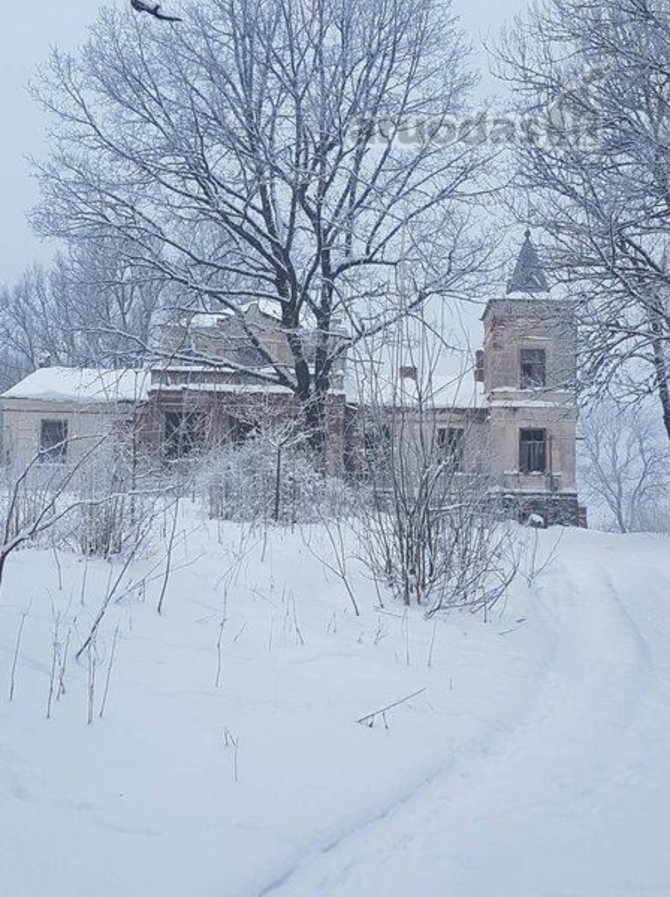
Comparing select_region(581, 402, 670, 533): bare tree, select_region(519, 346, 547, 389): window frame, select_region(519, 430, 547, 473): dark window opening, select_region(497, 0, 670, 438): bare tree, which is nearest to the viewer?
select_region(497, 0, 670, 438): bare tree

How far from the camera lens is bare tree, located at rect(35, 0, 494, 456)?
18.0 meters

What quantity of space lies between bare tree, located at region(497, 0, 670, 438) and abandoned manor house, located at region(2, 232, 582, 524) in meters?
0.72

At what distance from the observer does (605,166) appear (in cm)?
1112

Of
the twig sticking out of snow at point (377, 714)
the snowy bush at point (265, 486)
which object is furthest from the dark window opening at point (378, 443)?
the snowy bush at point (265, 486)

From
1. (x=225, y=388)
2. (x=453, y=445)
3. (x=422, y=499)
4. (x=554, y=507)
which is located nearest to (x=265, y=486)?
(x=453, y=445)

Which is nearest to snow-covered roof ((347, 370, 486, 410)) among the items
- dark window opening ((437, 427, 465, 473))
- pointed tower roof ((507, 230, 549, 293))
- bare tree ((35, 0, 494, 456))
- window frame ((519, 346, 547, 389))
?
dark window opening ((437, 427, 465, 473))

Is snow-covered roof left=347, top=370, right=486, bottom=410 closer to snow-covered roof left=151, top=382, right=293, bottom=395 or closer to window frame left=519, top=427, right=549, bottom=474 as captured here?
snow-covered roof left=151, top=382, right=293, bottom=395

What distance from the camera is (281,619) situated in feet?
19.5

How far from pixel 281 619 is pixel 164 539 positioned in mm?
2467

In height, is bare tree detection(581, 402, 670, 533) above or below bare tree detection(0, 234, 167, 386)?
below

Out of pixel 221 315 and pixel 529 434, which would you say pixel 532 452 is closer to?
pixel 529 434

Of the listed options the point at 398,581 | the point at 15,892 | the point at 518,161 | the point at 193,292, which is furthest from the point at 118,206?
the point at 15,892

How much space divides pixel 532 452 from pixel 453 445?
22.4m

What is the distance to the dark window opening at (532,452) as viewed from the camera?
29.1 meters
